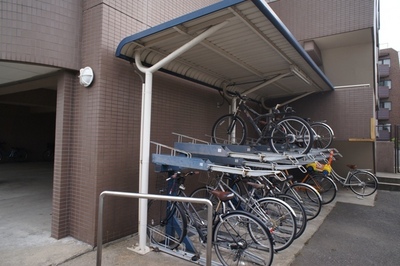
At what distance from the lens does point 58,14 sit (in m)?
3.87

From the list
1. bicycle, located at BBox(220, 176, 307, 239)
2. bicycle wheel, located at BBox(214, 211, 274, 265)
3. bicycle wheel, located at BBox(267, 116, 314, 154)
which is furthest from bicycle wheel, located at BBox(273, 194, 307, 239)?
bicycle wheel, located at BBox(267, 116, 314, 154)

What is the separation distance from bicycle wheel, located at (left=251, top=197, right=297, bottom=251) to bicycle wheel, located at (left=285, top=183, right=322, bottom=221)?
1.31 meters

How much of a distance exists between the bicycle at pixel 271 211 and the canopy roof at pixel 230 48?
2083mm

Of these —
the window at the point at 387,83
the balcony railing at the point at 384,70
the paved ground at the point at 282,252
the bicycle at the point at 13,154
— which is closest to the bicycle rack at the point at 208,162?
the paved ground at the point at 282,252

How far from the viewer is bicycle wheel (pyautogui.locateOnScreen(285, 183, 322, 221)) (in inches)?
203

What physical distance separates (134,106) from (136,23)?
1.45 m

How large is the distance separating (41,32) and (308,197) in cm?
550

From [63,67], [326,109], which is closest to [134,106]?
[63,67]

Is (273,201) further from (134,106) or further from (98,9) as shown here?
(98,9)

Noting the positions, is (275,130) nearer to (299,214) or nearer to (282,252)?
(299,214)

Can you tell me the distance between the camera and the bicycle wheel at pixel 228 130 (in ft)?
19.4

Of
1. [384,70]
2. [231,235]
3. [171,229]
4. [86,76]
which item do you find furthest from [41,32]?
[384,70]

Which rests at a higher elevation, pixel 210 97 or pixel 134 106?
pixel 210 97

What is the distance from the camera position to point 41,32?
3.72m
